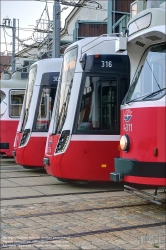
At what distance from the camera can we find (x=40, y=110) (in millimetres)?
12828

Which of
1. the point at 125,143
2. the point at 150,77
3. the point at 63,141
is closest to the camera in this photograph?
the point at 150,77

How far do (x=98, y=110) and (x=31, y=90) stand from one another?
4.01 metres

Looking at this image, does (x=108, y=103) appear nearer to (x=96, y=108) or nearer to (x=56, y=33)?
(x=96, y=108)

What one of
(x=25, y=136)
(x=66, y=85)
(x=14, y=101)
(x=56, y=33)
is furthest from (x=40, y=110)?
(x=56, y=33)

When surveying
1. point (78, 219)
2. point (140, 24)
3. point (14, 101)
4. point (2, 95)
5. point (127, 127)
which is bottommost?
point (78, 219)

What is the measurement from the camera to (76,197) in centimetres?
921

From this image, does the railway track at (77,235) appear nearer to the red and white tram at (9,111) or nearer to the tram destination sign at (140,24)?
the tram destination sign at (140,24)

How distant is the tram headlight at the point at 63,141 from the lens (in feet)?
32.4

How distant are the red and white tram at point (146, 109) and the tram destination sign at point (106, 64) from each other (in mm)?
2177

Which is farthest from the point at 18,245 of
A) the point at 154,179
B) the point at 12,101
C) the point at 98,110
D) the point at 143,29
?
the point at 12,101

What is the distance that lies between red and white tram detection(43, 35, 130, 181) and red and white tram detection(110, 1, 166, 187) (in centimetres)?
219

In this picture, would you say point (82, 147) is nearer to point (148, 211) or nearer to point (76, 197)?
point (76, 197)

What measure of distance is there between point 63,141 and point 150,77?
3443 millimetres

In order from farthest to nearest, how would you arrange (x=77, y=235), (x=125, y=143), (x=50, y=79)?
1. (x=50, y=79)
2. (x=125, y=143)
3. (x=77, y=235)
